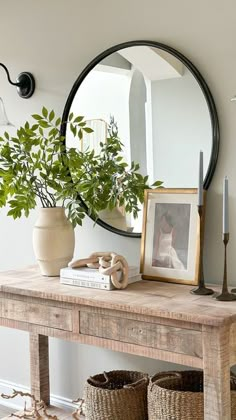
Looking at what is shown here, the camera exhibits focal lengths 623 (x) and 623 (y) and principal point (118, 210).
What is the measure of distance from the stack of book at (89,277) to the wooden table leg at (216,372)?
55cm

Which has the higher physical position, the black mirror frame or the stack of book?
the black mirror frame

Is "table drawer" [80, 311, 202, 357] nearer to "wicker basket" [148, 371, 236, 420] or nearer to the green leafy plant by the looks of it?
"wicker basket" [148, 371, 236, 420]

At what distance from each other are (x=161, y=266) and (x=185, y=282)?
14 centimetres

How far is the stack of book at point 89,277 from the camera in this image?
97.7 inches

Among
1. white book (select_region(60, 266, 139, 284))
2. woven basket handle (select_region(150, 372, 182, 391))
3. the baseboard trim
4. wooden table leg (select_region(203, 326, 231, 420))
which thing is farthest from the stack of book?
the baseboard trim

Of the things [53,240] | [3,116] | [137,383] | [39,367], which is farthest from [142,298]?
[3,116]

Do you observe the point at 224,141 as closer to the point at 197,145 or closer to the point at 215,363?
the point at 197,145

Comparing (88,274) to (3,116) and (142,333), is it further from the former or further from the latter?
(3,116)

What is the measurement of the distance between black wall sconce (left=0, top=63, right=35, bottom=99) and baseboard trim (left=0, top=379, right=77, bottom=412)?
1574mm

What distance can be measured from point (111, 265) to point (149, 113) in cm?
70

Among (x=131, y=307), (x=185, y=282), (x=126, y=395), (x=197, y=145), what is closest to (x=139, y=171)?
(x=197, y=145)

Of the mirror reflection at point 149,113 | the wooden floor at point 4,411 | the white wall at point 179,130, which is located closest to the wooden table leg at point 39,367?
the wooden floor at point 4,411

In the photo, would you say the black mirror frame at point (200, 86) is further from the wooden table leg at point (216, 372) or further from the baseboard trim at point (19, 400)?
the baseboard trim at point (19, 400)

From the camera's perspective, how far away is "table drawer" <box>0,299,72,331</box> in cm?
249
